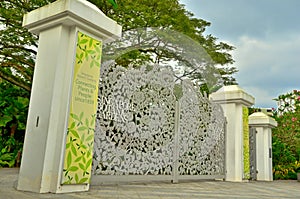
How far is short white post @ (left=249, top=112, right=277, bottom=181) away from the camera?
8.02 meters

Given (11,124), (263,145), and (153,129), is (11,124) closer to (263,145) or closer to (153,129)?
(153,129)

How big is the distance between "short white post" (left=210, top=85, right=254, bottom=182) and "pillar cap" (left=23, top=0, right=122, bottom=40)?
159 inches

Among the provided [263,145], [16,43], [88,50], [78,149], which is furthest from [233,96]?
[16,43]

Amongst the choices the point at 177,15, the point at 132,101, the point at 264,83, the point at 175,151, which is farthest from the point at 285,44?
the point at 132,101

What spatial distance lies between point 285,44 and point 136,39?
15.8ft

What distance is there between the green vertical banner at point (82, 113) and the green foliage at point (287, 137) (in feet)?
24.9

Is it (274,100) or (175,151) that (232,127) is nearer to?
(175,151)

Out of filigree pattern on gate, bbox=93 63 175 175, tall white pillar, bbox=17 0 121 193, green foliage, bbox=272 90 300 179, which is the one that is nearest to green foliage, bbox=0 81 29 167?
filigree pattern on gate, bbox=93 63 175 175

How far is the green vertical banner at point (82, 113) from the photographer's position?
306 cm

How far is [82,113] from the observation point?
10.6ft

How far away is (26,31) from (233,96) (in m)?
5.84

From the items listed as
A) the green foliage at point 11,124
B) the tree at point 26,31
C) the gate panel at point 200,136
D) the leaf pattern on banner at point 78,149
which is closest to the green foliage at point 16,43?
the tree at point 26,31

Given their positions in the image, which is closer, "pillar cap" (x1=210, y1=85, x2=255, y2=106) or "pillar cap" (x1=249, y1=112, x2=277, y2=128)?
"pillar cap" (x1=210, y1=85, x2=255, y2=106)

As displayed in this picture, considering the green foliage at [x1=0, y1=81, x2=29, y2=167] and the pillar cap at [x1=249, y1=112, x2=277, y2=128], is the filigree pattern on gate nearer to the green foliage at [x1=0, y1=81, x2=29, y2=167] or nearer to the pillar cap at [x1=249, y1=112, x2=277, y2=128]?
the pillar cap at [x1=249, y1=112, x2=277, y2=128]
